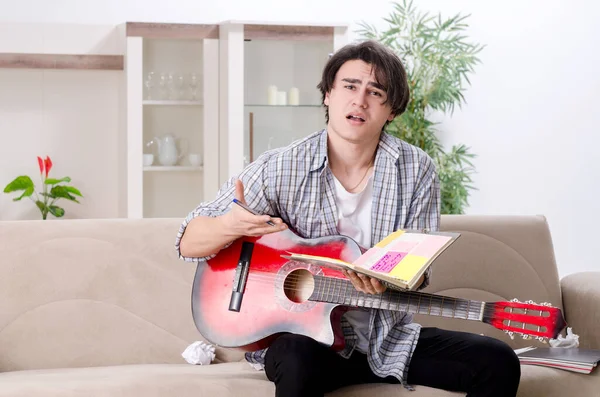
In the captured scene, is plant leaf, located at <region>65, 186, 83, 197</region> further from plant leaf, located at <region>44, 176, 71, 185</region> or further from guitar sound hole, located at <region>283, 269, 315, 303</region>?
guitar sound hole, located at <region>283, 269, 315, 303</region>

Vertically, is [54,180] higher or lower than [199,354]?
higher

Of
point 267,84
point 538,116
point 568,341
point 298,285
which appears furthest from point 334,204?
point 538,116

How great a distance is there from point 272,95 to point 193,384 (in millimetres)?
2532

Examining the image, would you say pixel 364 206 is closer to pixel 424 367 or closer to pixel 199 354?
pixel 424 367

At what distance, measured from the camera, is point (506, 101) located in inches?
196

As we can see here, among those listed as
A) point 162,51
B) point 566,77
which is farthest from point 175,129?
point 566,77

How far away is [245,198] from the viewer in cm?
212

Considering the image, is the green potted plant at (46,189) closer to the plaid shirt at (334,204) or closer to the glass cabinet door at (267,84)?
the glass cabinet door at (267,84)

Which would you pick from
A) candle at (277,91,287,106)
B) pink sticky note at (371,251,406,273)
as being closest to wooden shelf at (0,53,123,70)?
candle at (277,91,287,106)

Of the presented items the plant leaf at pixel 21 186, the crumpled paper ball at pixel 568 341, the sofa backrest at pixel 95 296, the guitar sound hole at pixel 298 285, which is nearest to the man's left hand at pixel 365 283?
the guitar sound hole at pixel 298 285

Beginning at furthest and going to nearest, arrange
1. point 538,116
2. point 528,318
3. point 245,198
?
point 538,116, point 245,198, point 528,318

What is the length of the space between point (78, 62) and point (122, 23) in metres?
0.32

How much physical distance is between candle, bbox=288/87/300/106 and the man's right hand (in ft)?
8.18

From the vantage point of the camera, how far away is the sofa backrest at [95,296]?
235 centimetres
